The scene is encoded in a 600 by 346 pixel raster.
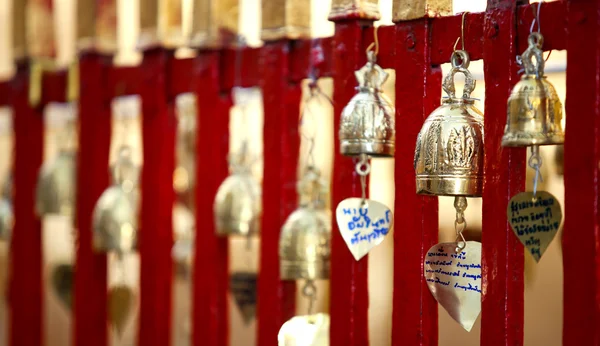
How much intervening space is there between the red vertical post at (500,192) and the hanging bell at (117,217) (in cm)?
163

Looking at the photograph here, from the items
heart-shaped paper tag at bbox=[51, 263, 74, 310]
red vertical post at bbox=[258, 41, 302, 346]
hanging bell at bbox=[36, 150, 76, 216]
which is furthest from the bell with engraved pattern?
heart-shaped paper tag at bbox=[51, 263, 74, 310]

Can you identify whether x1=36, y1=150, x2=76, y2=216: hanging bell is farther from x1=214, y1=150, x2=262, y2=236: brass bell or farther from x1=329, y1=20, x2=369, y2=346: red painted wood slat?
x1=329, y1=20, x2=369, y2=346: red painted wood slat

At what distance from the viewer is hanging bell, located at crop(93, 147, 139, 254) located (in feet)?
11.0

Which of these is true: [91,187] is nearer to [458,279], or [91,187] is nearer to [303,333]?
[303,333]

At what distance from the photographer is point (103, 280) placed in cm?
354

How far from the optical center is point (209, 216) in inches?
121

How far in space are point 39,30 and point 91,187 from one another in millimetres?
799

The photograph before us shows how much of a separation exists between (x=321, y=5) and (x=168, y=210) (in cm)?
112

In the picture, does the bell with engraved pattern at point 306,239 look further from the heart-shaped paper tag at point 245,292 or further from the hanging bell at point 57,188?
the hanging bell at point 57,188

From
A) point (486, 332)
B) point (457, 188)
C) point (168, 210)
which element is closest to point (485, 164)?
point (457, 188)

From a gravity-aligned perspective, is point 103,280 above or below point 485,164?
below

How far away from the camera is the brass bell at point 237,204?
3004 mm

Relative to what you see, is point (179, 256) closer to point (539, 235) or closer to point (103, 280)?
point (103, 280)

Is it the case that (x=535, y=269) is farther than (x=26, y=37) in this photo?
No
